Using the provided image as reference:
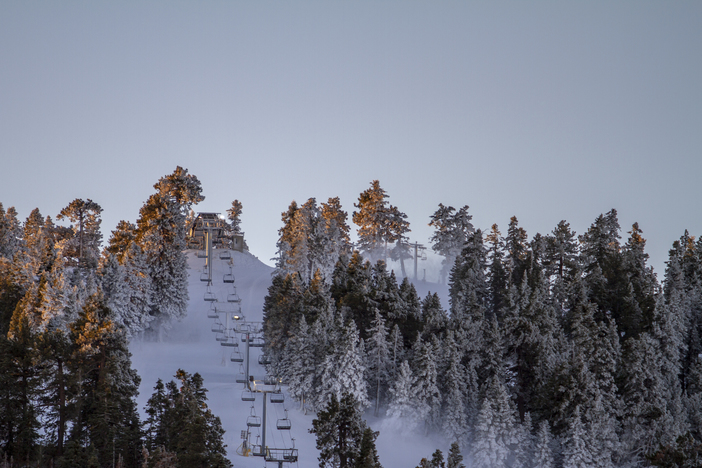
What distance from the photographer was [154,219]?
76875mm

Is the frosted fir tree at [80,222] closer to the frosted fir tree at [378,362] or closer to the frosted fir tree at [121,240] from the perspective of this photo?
the frosted fir tree at [121,240]

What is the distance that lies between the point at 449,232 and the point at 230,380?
48.5 m

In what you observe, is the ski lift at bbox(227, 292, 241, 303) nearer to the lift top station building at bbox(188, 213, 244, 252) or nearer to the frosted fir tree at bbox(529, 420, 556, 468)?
the lift top station building at bbox(188, 213, 244, 252)

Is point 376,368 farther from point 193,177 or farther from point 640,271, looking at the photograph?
point 193,177

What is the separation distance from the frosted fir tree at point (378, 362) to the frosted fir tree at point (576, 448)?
15.8m

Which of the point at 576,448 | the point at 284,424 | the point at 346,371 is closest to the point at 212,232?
the point at 346,371

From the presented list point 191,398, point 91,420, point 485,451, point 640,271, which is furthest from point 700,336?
point 91,420

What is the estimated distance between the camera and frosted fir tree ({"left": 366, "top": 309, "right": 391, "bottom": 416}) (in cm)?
5979

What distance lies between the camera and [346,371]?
5584 cm

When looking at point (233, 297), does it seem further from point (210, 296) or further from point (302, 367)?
point (302, 367)

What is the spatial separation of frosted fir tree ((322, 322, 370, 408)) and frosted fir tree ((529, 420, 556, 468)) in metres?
13.8

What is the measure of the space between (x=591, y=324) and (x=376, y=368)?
62.2 feet

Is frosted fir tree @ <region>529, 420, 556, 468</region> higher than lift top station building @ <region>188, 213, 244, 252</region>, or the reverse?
lift top station building @ <region>188, 213, 244, 252</region>

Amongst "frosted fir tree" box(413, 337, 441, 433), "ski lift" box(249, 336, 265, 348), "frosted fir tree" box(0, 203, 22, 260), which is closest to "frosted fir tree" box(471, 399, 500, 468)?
"frosted fir tree" box(413, 337, 441, 433)
